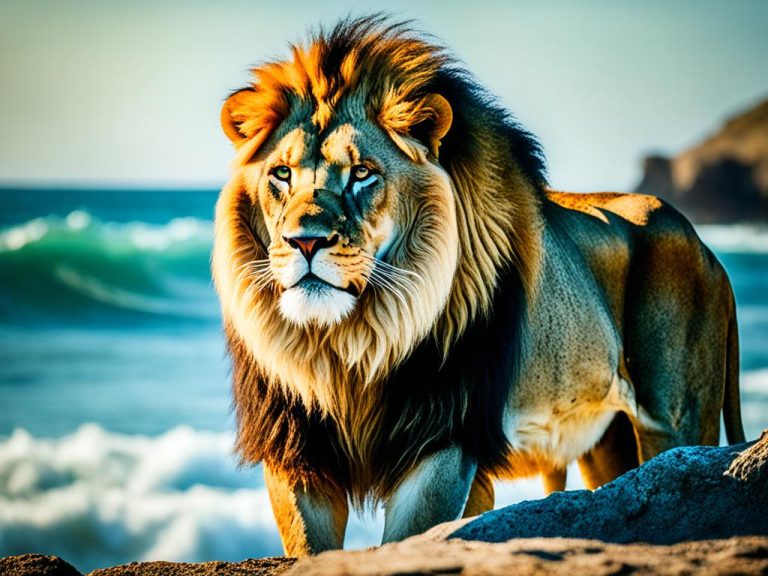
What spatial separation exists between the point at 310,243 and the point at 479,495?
151 cm

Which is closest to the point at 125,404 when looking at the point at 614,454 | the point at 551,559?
the point at 614,454

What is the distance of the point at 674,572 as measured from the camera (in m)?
2.64

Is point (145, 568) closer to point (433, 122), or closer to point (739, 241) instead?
point (433, 122)

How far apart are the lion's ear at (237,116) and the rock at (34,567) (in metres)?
1.73

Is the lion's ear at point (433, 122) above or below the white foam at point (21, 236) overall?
above

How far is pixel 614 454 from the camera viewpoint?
19.7ft

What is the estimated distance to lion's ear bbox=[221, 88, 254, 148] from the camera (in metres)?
4.43

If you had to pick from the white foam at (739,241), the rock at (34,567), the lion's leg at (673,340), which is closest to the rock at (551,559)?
the rock at (34,567)

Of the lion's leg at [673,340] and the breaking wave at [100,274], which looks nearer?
the lion's leg at [673,340]

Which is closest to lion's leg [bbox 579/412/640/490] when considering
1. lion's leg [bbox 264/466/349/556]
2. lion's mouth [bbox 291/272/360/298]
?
lion's leg [bbox 264/466/349/556]

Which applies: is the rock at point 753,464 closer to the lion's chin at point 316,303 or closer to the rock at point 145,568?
the lion's chin at point 316,303

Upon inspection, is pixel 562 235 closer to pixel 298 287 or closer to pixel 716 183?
pixel 298 287

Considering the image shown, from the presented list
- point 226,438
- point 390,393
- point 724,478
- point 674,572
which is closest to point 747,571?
point 674,572

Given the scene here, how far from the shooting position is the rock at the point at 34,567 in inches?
157
